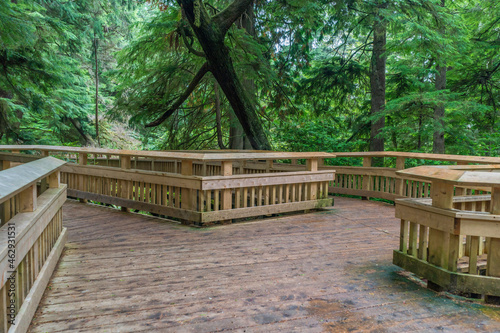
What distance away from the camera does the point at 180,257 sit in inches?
151

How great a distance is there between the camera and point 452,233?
9.18ft

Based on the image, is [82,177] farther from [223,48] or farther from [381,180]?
[381,180]

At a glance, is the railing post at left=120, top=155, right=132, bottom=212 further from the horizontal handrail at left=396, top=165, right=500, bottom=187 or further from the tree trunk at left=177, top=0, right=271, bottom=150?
Result: the horizontal handrail at left=396, top=165, right=500, bottom=187

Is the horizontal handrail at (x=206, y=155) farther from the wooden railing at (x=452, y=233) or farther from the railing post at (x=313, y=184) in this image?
the wooden railing at (x=452, y=233)

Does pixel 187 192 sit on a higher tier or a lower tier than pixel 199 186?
lower

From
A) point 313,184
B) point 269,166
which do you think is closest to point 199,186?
point 313,184

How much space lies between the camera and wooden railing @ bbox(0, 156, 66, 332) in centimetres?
180

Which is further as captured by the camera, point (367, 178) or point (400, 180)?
point (367, 178)

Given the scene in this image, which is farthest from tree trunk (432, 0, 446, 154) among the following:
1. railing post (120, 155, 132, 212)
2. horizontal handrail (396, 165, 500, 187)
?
railing post (120, 155, 132, 212)

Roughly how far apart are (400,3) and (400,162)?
471 centimetres

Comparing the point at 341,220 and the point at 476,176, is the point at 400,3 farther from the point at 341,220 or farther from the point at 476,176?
the point at 476,176

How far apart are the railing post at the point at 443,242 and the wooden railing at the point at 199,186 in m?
2.89

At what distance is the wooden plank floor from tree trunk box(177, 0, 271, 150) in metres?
4.66

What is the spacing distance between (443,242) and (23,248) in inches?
129
